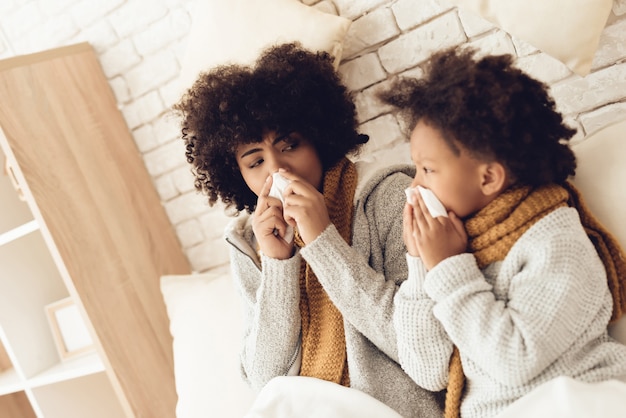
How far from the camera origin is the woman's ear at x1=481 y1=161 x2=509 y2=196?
0.91 m

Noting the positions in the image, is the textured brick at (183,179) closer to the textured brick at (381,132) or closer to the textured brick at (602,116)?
the textured brick at (381,132)

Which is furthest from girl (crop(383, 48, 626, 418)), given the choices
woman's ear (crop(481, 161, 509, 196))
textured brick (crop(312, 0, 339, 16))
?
textured brick (crop(312, 0, 339, 16))

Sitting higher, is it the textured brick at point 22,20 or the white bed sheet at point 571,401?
the textured brick at point 22,20

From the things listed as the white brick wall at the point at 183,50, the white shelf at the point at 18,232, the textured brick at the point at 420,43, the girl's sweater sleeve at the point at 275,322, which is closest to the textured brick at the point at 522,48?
the white brick wall at the point at 183,50

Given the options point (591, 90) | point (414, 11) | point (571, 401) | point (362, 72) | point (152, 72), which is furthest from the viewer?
point (152, 72)

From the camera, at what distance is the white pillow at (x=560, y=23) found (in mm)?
1078

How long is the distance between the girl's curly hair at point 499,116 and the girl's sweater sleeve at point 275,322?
16.0 inches

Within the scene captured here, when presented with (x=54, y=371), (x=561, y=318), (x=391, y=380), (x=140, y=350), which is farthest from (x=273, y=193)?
(x=54, y=371)

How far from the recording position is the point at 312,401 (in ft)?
3.60

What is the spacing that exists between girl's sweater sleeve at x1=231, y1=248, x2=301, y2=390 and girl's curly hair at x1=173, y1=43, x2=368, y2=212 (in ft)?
0.73

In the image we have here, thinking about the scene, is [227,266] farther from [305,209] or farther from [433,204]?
[433,204]

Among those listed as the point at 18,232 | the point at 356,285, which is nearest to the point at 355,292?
the point at 356,285

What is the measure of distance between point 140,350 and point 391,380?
0.90 m

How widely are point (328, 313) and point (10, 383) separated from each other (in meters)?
1.24
